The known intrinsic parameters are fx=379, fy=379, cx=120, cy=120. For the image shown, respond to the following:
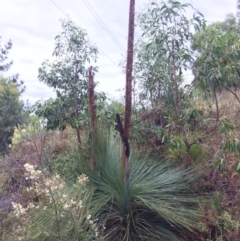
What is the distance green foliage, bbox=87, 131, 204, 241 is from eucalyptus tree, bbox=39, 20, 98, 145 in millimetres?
1228

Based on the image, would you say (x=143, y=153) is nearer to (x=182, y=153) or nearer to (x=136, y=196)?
(x=182, y=153)

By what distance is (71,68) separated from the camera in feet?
18.6

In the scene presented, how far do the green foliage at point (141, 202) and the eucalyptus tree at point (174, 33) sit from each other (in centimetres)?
54

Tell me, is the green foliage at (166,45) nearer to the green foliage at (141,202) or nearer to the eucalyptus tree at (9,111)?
the green foliage at (141,202)

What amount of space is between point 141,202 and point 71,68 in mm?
2412

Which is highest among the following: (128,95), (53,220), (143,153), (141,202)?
(128,95)

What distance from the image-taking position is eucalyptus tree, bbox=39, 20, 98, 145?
5641 millimetres

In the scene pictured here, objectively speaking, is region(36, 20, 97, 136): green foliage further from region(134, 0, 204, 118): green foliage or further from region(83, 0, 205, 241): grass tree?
region(83, 0, 205, 241): grass tree

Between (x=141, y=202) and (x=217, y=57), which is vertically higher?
(x=217, y=57)

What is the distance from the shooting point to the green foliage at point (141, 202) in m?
4.07

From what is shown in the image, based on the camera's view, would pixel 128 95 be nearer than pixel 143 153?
Yes

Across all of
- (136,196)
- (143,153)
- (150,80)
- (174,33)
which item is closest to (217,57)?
(174,33)

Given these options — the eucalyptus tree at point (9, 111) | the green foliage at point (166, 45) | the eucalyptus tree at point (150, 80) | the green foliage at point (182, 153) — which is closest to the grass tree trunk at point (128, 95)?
the green foliage at point (166, 45)

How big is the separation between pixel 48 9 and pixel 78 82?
1368mm
